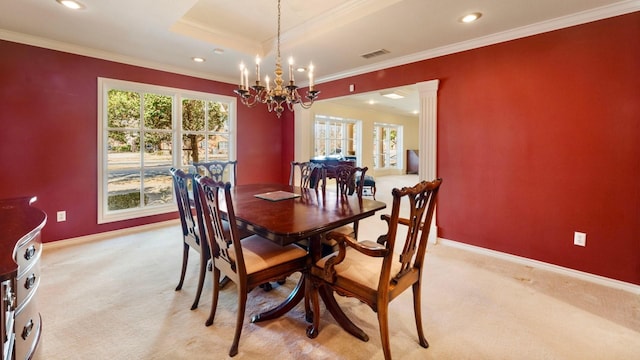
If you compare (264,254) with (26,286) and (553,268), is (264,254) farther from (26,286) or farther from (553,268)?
(553,268)

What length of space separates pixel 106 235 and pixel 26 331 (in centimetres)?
302

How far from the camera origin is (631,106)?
93.7 inches

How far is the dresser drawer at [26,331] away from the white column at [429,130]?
344 centimetres

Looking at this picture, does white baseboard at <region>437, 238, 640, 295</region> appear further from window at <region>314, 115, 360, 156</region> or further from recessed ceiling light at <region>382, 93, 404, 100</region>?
window at <region>314, 115, 360, 156</region>

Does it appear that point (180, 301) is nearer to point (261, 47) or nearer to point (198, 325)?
point (198, 325)

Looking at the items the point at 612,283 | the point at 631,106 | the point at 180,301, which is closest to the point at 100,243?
the point at 180,301

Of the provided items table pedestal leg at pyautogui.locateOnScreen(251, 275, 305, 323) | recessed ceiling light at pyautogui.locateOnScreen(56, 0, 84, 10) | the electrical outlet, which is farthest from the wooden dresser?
the electrical outlet

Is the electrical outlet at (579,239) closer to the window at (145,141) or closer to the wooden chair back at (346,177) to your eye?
the wooden chair back at (346,177)

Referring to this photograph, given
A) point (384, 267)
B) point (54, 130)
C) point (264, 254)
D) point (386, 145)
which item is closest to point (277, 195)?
point (264, 254)

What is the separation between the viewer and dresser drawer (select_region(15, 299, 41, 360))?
3.51ft

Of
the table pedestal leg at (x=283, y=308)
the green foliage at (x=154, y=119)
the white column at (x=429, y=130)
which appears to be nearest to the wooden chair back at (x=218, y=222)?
the table pedestal leg at (x=283, y=308)

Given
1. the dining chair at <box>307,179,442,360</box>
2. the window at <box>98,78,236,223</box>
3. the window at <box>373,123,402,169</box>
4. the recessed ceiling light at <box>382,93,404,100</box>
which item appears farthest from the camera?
the window at <box>373,123,402,169</box>

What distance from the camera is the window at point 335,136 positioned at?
818 centimetres

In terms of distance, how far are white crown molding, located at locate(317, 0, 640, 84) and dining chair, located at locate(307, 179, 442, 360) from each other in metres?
2.35
